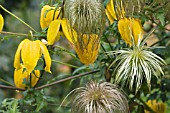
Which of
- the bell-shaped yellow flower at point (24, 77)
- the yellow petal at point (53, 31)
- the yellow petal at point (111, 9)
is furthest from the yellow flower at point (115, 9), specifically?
the bell-shaped yellow flower at point (24, 77)

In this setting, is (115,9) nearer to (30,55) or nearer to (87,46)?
(87,46)

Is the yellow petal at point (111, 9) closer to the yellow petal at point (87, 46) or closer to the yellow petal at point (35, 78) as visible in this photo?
the yellow petal at point (87, 46)

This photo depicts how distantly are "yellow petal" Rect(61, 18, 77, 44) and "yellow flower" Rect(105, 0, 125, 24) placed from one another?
0.30 ft

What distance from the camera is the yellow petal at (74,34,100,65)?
1.04 m

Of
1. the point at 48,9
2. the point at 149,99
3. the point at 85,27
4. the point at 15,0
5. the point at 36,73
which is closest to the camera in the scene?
the point at 85,27

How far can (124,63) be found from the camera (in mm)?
1041

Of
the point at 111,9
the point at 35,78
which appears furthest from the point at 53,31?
the point at 35,78

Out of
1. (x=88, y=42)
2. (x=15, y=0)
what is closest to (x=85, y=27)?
(x=88, y=42)

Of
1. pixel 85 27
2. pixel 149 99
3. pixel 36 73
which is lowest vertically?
pixel 149 99

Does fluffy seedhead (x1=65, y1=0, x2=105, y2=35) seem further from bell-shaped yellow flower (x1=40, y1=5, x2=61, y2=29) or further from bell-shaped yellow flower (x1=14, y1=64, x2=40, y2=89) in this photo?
bell-shaped yellow flower (x1=14, y1=64, x2=40, y2=89)

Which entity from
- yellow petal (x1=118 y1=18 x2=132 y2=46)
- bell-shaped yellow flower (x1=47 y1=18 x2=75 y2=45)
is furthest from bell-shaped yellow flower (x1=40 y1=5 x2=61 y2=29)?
yellow petal (x1=118 y1=18 x2=132 y2=46)

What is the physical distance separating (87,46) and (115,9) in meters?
0.10

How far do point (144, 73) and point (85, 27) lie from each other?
0.55ft

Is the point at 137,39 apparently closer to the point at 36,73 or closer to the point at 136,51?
the point at 136,51
